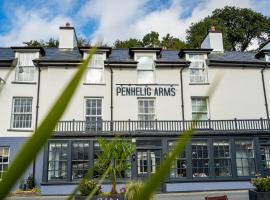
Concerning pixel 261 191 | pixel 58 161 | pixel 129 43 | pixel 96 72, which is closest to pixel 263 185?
pixel 261 191

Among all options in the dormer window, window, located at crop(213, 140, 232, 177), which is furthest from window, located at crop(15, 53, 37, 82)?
window, located at crop(213, 140, 232, 177)

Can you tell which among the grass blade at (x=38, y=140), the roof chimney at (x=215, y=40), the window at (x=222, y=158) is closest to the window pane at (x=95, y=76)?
the window at (x=222, y=158)

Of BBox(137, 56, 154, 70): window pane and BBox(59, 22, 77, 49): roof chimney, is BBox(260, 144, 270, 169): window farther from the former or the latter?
BBox(59, 22, 77, 49): roof chimney

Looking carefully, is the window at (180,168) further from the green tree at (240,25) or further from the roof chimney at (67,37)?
the green tree at (240,25)

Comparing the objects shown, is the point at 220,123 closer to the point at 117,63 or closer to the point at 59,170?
the point at 117,63

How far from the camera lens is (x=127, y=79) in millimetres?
20594

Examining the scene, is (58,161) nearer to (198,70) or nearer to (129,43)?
(198,70)

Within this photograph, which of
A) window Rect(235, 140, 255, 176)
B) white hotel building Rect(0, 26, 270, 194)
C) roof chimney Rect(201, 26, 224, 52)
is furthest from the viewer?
roof chimney Rect(201, 26, 224, 52)

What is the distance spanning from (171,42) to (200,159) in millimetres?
23632

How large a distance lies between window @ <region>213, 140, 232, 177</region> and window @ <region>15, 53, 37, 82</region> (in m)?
11.8

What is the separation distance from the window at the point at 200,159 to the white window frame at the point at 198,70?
→ 4306mm

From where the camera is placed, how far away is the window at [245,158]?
1868cm

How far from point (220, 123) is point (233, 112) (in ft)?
5.63

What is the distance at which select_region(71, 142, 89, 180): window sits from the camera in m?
18.2
